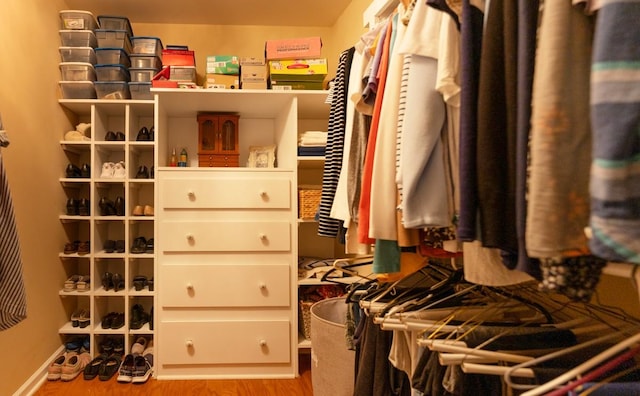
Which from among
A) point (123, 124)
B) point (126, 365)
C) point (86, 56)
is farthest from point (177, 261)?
point (86, 56)

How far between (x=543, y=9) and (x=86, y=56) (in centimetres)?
269

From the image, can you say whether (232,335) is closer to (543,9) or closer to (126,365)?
(126,365)

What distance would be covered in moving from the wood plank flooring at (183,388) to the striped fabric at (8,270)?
38.9 inches

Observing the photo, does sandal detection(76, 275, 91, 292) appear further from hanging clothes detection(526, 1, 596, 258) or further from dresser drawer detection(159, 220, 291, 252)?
hanging clothes detection(526, 1, 596, 258)

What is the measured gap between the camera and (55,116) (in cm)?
235

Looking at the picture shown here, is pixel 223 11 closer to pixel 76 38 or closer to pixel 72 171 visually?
pixel 76 38

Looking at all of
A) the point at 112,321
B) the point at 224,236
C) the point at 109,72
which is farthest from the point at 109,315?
the point at 109,72

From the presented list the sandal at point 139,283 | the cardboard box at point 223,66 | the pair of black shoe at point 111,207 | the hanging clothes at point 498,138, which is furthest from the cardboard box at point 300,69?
the hanging clothes at point 498,138

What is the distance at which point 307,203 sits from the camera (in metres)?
2.29

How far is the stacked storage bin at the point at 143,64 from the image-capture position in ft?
8.10

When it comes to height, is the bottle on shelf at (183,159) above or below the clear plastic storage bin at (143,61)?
below

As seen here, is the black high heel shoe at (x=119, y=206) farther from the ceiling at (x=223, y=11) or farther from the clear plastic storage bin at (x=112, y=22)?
the ceiling at (x=223, y=11)

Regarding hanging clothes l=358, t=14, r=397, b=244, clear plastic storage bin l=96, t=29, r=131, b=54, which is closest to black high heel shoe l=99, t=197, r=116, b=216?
clear plastic storage bin l=96, t=29, r=131, b=54

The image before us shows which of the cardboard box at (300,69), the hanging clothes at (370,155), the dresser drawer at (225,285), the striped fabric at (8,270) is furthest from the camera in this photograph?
the cardboard box at (300,69)
